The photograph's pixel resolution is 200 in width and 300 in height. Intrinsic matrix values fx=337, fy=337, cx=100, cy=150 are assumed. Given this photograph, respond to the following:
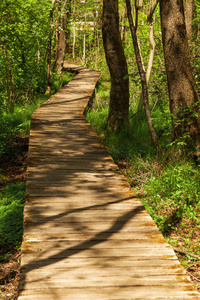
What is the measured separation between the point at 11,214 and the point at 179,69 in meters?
3.57

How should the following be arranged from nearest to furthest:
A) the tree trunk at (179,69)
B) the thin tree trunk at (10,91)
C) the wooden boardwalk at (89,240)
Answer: the wooden boardwalk at (89,240), the tree trunk at (179,69), the thin tree trunk at (10,91)

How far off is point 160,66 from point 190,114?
481 cm

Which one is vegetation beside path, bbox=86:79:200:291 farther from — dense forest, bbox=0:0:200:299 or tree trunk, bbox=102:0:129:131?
tree trunk, bbox=102:0:129:131

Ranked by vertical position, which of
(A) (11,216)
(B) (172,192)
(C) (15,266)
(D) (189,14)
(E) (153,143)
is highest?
(D) (189,14)

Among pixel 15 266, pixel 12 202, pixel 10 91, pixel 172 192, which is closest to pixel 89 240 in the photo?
pixel 15 266

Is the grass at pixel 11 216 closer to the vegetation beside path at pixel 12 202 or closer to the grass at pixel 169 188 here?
the vegetation beside path at pixel 12 202

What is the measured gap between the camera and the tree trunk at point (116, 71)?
27.2 ft

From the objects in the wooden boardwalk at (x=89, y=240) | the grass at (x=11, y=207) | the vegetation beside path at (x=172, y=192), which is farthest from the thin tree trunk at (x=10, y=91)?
the wooden boardwalk at (x=89, y=240)

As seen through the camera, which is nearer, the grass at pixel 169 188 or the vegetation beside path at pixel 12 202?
the vegetation beside path at pixel 12 202

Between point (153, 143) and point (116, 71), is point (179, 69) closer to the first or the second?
point (153, 143)

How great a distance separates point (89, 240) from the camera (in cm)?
319

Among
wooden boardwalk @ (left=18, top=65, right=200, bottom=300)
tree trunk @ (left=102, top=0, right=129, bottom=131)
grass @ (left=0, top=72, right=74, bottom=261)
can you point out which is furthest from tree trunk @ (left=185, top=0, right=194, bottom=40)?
wooden boardwalk @ (left=18, top=65, right=200, bottom=300)

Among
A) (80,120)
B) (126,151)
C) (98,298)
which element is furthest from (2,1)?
(98,298)

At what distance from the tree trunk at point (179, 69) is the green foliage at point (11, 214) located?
9.41 feet
